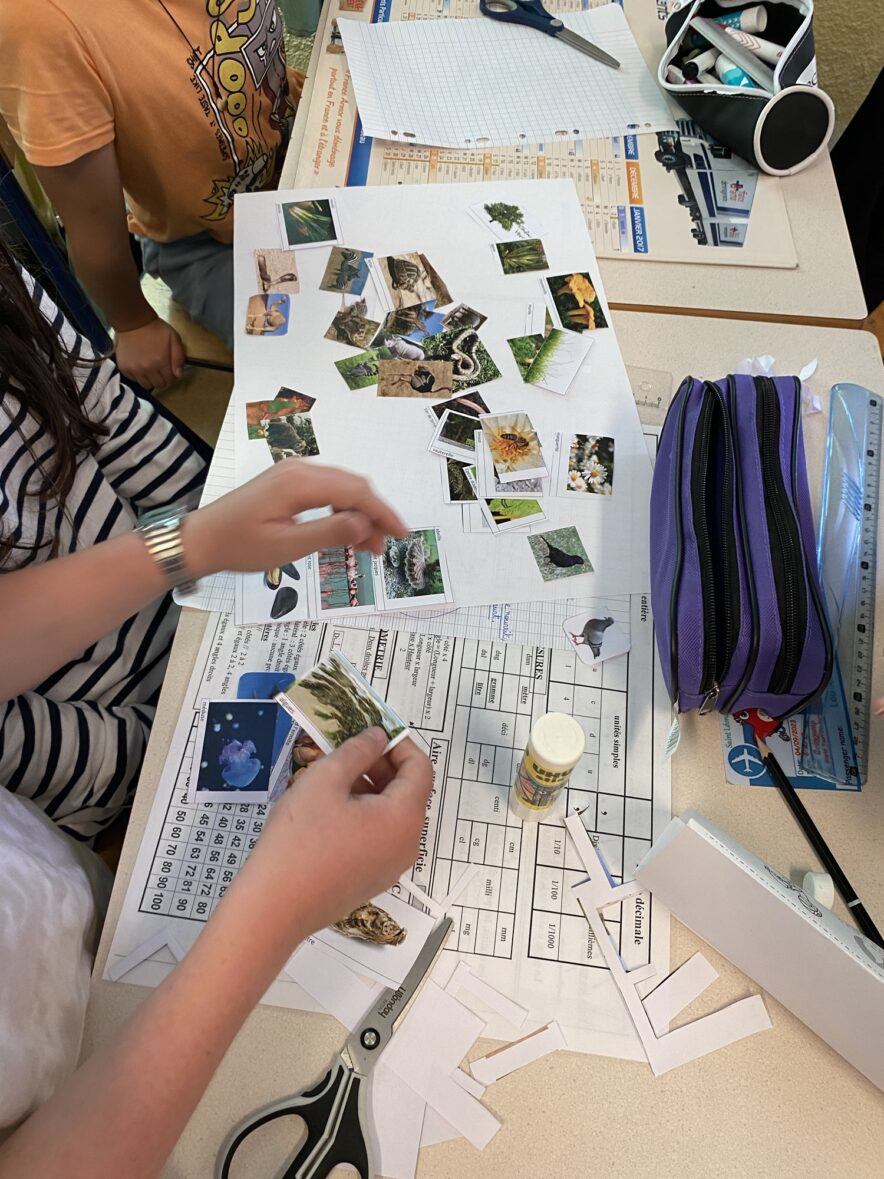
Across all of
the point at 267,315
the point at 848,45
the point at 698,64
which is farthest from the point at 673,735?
the point at 848,45

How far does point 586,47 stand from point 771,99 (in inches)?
11.4

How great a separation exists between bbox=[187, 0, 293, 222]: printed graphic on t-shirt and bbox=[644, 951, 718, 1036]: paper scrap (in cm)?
105

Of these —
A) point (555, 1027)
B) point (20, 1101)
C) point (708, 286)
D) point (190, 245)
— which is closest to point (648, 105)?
point (708, 286)

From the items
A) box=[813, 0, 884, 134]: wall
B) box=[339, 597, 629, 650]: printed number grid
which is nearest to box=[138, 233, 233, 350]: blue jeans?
box=[339, 597, 629, 650]: printed number grid

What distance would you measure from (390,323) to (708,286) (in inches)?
14.5

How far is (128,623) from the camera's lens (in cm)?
76

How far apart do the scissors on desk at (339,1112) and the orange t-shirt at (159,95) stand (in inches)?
37.0

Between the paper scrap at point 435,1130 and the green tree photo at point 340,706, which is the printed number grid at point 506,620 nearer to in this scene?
the green tree photo at point 340,706

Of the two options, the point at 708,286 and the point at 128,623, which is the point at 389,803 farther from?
the point at 708,286

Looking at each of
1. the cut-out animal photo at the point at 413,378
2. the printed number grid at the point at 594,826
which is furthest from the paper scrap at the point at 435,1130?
the cut-out animal photo at the point at 413,378

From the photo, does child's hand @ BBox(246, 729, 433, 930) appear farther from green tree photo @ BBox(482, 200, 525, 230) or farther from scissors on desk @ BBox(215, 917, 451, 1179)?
green tree photo @ BBox(482, 200, 525, 230)

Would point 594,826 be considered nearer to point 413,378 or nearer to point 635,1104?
point 635,1104

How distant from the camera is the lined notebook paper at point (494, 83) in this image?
3.12 feet

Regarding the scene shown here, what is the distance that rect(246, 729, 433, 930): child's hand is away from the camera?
475 mm
